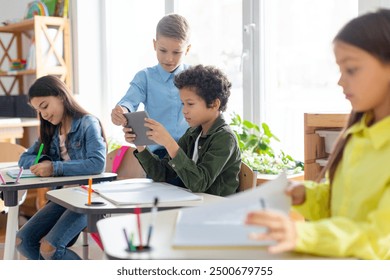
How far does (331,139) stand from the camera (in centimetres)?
223

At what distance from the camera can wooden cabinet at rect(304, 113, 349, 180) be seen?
2.18m

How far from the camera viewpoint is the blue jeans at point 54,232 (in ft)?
6.82

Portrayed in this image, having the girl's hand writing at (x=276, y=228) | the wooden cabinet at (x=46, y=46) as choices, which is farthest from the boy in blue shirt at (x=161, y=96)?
the wooden cabinet at (x=46, y=46)

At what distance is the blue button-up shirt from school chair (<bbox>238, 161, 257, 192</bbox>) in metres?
0.63

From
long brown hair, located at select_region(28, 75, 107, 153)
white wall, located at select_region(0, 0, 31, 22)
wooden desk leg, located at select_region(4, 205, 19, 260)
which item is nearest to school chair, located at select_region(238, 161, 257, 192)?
long brown hair, located at select_region(28, 75, 107, 153)

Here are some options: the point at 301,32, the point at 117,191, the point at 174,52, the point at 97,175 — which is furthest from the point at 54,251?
the point at 301,32

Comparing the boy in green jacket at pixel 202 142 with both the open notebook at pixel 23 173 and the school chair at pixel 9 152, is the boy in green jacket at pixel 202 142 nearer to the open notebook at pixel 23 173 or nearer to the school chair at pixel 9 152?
the open notebook at pixel 23 173

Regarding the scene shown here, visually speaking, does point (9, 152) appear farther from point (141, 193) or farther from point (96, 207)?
point (96, 207)

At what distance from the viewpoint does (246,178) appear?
182 cm

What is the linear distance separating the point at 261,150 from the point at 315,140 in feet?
2.39

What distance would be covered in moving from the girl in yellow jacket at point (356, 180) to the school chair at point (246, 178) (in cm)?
74

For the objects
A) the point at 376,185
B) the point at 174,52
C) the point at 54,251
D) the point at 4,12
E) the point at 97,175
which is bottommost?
the point at 54,251
